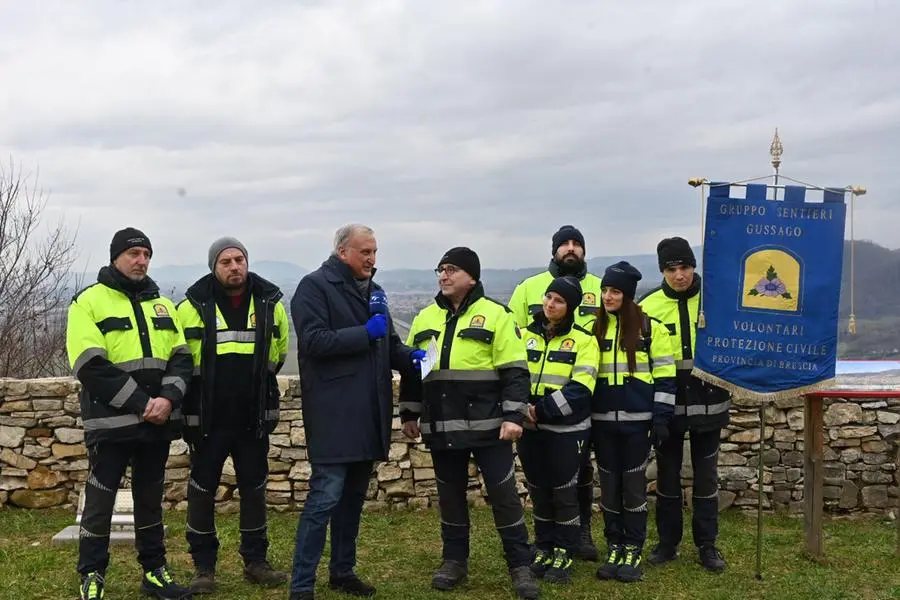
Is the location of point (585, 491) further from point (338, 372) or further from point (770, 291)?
point (338, 372)

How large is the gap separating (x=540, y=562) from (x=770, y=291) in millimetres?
2308

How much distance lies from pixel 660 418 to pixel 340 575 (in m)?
2.22

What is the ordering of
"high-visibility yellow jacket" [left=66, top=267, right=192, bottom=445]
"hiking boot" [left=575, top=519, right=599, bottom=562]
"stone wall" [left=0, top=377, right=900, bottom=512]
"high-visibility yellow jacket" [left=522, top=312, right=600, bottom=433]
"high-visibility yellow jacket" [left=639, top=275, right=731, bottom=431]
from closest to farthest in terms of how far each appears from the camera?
"high-visibility yellow jacket" [left=66, top=267, right=192, bottom=445] < "high-visibility yellow jacket" [left=522, top=312, right=600, bottom=433] < "high-visibility yellow jacket" [left=639, top=275, right=731, bottom=431] < "hiking boot" [left=575, top=519, right=599, bottom=562] < "stone wall" [left=0, top=377, right=900, bottom=512]

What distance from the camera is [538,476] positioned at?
5723 mm

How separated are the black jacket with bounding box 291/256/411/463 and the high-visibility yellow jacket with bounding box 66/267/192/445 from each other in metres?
0.73

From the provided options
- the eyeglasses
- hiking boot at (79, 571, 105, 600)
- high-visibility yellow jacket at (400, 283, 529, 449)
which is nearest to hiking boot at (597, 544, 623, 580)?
high-visibility yellow jacket at (400, 283, 529, 449)

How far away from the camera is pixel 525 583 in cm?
526

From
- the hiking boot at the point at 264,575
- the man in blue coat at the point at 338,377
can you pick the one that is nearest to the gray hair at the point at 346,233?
the man in blue coat at the point at 338,377

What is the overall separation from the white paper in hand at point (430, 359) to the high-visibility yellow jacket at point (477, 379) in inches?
2.2

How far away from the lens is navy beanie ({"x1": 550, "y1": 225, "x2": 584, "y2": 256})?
620 centimetres

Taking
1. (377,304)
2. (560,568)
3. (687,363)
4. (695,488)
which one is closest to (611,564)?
(560,568)

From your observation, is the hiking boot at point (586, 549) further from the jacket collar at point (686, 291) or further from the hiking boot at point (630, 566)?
Answer: the jacket collar at point (686, 291)

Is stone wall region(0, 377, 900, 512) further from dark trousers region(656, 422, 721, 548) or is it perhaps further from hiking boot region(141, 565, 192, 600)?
hiking boot region(141, 565, 192, 600)

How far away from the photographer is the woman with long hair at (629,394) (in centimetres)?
559
